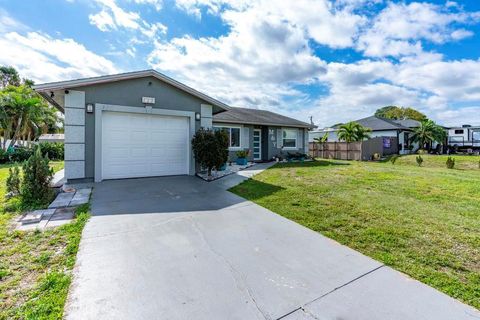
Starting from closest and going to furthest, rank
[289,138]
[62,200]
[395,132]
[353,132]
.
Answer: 1. [62,200]
2. [289,138]
3. [353,132]
4. [395,132]

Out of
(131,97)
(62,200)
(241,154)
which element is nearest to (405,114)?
(241,154)

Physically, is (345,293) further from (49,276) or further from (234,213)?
(49,276)

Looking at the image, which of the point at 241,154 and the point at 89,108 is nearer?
the point at 89,108

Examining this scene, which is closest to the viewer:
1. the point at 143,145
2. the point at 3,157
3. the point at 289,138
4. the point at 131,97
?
the point at 131,97

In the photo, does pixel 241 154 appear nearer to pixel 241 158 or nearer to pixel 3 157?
pixel 241 158

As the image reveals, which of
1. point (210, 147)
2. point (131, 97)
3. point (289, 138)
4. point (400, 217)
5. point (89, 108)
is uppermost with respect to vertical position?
point (131, 97)

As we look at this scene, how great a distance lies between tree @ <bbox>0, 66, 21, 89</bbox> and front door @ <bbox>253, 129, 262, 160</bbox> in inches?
1357

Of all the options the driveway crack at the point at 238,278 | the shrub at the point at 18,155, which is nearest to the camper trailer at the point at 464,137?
the driveway crack at the point at 238,278

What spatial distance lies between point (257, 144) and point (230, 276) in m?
13.3

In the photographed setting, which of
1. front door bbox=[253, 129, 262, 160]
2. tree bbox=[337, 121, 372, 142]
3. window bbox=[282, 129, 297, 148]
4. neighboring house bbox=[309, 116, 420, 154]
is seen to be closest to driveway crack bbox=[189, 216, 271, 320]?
front door bbox=[253, 129, 262, 160]

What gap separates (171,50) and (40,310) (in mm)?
11959

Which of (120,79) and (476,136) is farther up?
(120,79)

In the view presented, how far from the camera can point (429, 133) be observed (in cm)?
2342

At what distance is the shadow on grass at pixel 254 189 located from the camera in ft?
20.9
